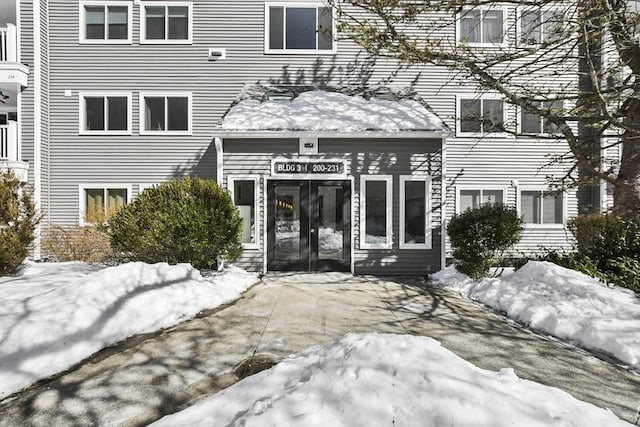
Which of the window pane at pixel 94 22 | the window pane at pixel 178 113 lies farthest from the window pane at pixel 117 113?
the window pane at pixel 94 22

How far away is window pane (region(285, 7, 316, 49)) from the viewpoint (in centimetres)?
1136

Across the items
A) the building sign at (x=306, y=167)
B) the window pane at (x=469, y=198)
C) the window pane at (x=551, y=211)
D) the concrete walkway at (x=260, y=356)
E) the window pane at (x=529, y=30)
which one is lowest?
the concrete walkway at (x=260, y=356)

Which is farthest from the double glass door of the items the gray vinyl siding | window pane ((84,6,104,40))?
window pane ((84,6,104,40))

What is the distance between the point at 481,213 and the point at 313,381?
6819 mm

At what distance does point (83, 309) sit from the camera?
4648 millimetres

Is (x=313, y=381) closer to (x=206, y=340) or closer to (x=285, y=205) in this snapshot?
(x=206, y=340)

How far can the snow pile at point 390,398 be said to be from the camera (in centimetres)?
238

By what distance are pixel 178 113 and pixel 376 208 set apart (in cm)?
744

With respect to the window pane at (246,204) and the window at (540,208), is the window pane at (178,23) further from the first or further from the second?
the window at (540,208)

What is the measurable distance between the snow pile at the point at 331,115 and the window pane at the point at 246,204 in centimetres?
160

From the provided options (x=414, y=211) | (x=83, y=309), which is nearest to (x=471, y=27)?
(x=414, y=211)

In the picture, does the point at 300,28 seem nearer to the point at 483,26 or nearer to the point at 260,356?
the point at 483,26

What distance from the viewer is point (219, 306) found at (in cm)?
624

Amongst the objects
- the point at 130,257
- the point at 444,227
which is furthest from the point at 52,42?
the point at 444,227
